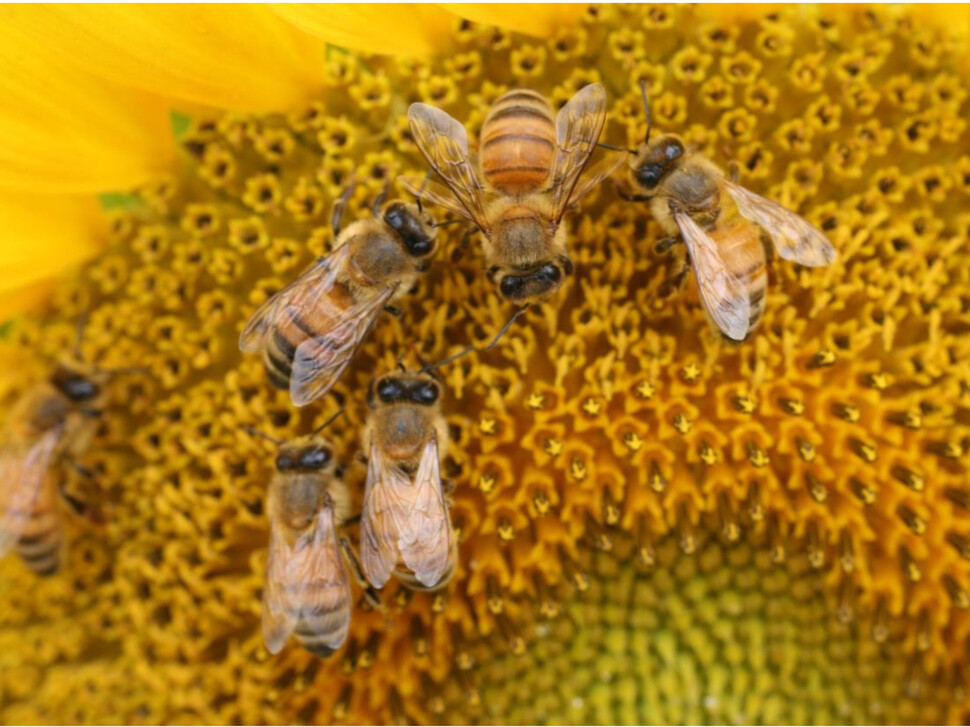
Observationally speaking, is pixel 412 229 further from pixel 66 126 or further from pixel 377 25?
pixel 66 126

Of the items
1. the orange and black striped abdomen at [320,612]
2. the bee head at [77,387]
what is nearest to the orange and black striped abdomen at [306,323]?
the orange and black striped abdomen at [320,612]

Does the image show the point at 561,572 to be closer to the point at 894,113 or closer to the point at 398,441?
the point at 398,441

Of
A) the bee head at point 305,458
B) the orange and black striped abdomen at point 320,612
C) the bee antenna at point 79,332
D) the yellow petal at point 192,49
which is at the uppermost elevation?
the yellow petal at point 192,49

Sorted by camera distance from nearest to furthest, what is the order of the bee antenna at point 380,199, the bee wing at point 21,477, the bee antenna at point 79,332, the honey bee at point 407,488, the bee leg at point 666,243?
the honey bee at point 407,488, the bee leg at point 666,243, the bee antenna at point 380,199, the bee wing at point 21,477, the bee antenna at point 79,332

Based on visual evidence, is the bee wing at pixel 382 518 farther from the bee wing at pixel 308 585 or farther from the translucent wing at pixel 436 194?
the translucent wing at pixel 436 194

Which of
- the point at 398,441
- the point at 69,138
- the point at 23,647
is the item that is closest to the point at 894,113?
the point at 398,441

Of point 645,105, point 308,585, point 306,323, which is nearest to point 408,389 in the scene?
point 306,323

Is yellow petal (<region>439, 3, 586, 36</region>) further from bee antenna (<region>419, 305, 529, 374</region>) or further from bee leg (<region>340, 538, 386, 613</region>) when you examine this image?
bee leg (<region>340, 538, 386, 613</region>)

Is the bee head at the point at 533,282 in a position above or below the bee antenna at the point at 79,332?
below
